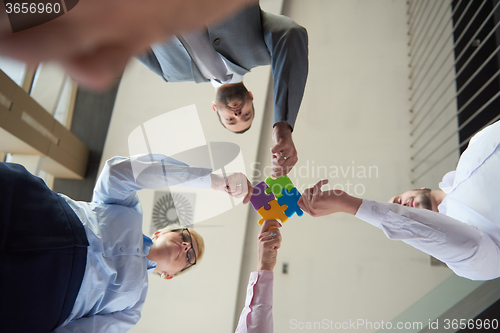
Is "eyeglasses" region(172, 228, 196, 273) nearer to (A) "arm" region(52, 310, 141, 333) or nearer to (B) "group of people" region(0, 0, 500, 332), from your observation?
(B) "group of people" region(0, 0, 500, 332)

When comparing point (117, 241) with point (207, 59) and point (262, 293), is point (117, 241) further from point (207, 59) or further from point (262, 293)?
point (207, 59)

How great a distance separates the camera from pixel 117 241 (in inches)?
46.6

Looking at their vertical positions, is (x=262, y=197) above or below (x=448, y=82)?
below

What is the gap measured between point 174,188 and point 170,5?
2.13 metres

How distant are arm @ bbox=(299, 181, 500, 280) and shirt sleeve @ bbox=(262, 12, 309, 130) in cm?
31

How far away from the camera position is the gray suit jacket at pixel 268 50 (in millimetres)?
1177

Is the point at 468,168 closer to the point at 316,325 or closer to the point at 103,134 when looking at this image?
the point at 316,325

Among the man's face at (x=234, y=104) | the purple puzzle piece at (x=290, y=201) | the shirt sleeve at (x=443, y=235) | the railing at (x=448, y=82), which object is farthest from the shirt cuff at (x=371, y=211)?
the railing at (x=448, y=82)

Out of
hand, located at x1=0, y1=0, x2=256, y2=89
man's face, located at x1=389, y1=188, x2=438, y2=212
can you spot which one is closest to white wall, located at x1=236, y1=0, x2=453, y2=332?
man's face, located at x1=389, y1=188, x2=438, y2=212

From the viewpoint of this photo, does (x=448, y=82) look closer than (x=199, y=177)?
No

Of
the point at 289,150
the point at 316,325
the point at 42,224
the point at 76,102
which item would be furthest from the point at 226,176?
the point at 76,102

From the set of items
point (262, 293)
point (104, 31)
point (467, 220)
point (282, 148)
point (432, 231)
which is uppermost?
point (282, 148)

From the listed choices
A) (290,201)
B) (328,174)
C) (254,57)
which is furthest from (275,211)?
(328,174)

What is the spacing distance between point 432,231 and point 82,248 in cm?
111
